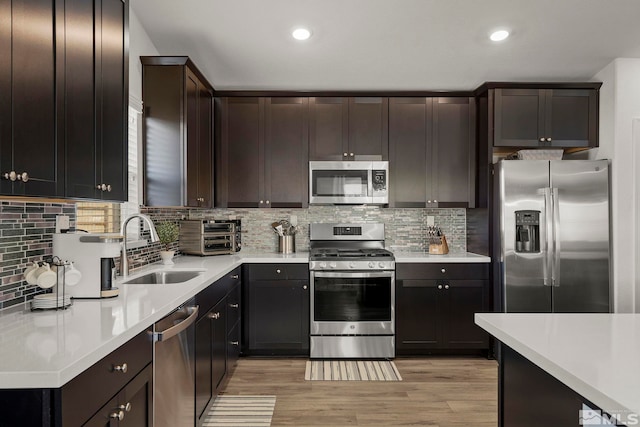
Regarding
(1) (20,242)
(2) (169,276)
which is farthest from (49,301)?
(2) (169,276)

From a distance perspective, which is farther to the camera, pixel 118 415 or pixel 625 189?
pixel 625 189

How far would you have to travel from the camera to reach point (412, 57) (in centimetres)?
349

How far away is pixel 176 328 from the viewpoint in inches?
74.3

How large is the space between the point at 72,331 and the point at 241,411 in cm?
170

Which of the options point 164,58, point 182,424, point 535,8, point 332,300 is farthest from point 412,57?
point 182,424

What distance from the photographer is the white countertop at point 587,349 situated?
0.93 metres

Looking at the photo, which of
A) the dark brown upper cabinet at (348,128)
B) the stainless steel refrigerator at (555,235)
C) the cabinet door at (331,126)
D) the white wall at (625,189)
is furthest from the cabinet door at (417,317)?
the white wall at (625,189)

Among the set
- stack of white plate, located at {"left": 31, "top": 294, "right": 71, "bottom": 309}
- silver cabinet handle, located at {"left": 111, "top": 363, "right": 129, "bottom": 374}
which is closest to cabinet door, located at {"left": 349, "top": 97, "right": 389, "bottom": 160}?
stack of white plate, located at {"left": 31, "top": 294, "right": 71, "bottom": 309}

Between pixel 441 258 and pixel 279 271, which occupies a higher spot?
pixel 441 258

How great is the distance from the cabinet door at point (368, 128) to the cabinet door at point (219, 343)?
76.2 inches

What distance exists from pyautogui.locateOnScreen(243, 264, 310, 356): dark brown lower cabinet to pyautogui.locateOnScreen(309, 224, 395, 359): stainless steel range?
113 millimetres

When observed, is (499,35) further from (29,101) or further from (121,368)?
(121,368)

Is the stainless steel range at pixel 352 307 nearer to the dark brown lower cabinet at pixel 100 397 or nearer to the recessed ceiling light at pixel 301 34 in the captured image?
the recessed ceiling light at pixel 301 34

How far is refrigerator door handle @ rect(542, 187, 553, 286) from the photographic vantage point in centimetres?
358
